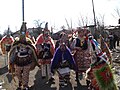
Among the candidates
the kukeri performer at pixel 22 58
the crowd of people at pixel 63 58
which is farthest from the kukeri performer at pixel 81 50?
the kukeri performer at pixel 22 58

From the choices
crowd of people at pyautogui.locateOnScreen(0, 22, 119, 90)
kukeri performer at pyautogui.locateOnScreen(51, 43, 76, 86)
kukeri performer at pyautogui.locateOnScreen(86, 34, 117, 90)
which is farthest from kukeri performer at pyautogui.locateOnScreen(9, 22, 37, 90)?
kukeri performer at pyautogui.locateOnScreen(86, 34, 117, 90)

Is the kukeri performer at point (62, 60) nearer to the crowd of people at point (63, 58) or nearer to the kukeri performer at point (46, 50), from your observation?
the crowd of people at point (63, 58)

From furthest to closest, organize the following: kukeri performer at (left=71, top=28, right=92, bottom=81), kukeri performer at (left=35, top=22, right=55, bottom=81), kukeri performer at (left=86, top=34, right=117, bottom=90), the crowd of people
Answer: kukeri performer at (left=35, top=22, right=55, bottom=81), kukeri performer at (left=71, top=28, right=92, bottom=81), the crowd of people, kukeri performer at (left=86, top=34, right=117, bottom=90)

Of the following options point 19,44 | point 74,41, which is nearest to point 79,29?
point 74,41

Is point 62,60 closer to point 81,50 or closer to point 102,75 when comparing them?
point 81,50

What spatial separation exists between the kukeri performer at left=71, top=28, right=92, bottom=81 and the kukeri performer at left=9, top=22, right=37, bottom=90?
1.64m

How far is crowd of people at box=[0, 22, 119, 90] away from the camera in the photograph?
699 cm

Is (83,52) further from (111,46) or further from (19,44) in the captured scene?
(111,46)

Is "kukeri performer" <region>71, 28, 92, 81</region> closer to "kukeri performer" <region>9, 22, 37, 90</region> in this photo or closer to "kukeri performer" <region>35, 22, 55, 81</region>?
"kukeri performer" <region>35, 22, 55, 81</region>

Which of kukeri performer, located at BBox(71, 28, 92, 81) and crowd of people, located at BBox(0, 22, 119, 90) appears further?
kukeri performer, located at BBox(71, 28, 92, 81)

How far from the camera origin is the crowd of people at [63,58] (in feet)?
22.9

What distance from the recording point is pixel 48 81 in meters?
10.5

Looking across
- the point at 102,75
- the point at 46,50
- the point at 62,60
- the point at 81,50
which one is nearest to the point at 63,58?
the point at 62,60

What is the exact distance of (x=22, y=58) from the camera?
8.62 metres
